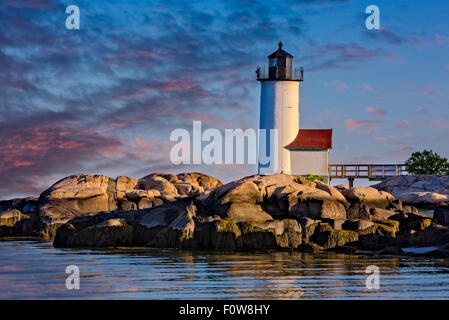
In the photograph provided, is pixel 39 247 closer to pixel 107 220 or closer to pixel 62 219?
pixel 107 220

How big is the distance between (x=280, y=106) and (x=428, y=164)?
37.4ft

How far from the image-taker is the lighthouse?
165ft

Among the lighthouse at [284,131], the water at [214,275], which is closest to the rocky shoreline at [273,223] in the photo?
the water at [214,275]

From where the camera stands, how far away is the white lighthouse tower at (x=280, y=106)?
165 feet

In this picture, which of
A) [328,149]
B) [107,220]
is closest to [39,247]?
[107,220]

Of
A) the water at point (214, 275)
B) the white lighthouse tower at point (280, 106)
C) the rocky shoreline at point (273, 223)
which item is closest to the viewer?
the water at point (214, 275)

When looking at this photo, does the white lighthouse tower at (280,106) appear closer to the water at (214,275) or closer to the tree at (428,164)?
the tree at (428,164)

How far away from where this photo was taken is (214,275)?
58.6 ft

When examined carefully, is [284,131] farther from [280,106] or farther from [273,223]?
A: [273,223]

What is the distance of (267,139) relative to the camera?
168ft

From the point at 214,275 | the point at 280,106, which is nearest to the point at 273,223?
the point at 214,275

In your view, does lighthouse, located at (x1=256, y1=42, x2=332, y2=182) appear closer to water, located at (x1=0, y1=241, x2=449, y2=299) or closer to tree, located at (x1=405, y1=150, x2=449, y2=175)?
tree, located at (x1=405, y1=150, x2=449, y2=175)

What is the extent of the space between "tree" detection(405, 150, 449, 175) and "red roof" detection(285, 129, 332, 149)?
6.03m
